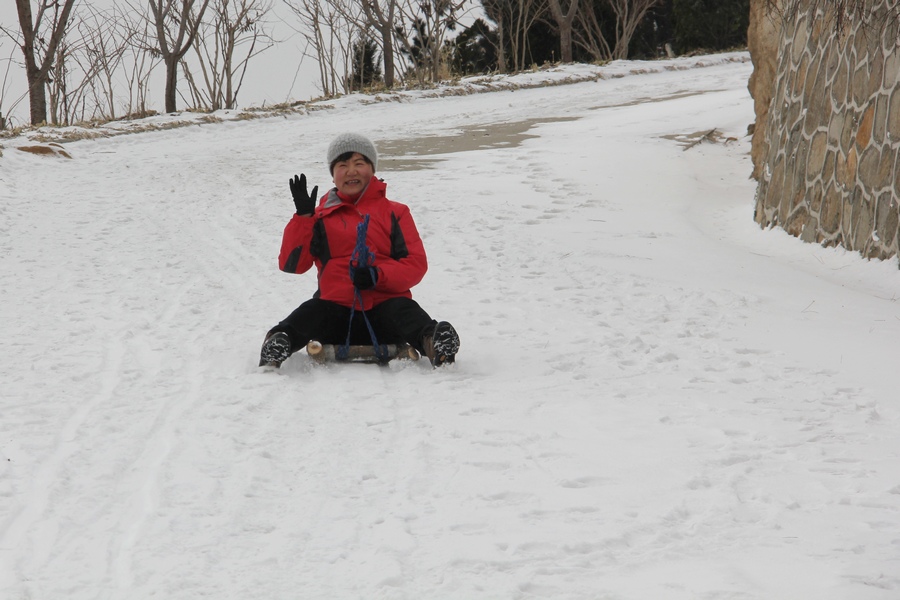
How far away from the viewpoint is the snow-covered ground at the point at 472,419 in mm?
2227

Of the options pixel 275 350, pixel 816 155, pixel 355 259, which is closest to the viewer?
pixel 275 350

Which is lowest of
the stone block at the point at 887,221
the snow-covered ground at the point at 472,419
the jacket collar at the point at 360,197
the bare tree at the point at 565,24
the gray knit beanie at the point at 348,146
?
the snow-covered ground at the point at 472,419

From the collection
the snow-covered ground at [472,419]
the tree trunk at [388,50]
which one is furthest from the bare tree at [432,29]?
the snow-covered ground at [472,419]

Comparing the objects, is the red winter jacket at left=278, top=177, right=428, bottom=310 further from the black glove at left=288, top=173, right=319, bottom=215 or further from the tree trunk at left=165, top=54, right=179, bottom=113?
the tree trunk at left=165, top=54, right=179, bottom=113

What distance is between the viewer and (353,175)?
4.10 meters

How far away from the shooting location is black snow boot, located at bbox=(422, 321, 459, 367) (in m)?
3.76

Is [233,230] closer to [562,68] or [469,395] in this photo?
[469,395]

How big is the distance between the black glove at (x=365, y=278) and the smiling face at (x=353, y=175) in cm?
41

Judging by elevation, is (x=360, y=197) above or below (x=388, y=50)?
below

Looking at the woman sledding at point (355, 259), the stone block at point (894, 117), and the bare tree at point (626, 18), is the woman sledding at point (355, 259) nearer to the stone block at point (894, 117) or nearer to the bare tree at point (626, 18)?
the stone block at point (894, 117)

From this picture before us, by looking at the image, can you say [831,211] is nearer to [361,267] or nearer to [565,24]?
[361,267]

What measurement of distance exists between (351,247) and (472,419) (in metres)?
1.16

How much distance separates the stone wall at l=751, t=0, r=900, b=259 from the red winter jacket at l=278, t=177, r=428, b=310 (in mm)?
2982

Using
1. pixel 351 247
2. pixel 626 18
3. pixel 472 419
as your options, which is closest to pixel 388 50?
pixel 626 18
